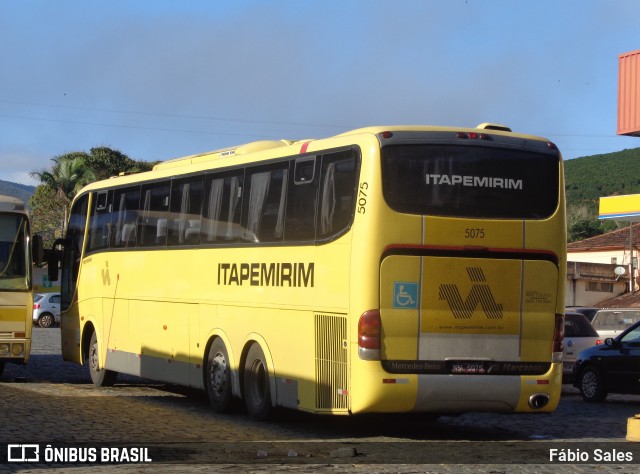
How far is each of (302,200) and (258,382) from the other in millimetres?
2808

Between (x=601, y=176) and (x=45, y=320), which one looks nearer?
(x=45, y=320)

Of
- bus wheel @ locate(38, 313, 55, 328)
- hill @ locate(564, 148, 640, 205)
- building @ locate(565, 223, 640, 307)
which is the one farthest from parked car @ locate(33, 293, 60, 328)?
hill @ locate(564, 148, 640, 205)

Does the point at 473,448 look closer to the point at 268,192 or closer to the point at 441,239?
the point at 441,239

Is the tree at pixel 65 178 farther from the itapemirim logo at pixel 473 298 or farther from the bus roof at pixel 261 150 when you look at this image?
the itapemirim logo at pixel 473 298

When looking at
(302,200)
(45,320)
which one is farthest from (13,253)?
(45,320)

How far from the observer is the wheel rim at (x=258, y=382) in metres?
15.8

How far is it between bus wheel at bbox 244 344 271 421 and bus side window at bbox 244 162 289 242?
1.63 m

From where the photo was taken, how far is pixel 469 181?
1366 cm

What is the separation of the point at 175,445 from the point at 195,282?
540 cm

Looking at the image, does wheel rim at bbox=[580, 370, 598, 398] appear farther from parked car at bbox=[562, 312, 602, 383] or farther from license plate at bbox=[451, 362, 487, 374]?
license plate at bbox=[451, 362, 487, 374]

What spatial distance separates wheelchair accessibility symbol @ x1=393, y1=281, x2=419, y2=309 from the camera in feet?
43.5

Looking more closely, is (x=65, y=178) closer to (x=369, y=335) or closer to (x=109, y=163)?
(x=109, y=163)

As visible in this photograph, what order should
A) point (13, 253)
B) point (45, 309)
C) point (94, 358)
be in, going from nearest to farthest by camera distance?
point (13, 253) < point (94, 358) < point (45, 309)

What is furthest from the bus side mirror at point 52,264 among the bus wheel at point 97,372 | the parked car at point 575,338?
the parked car at point 575,338
